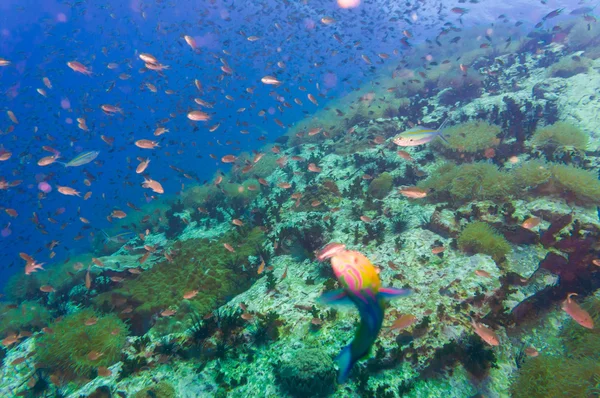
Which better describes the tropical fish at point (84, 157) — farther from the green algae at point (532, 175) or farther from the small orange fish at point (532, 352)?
the green algae at point (532, 175)

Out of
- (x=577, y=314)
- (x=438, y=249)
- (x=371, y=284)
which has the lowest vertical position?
(x=438, y=249)

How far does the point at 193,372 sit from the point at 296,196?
5.80 metres

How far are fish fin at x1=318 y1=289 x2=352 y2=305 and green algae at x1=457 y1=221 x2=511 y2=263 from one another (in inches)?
233

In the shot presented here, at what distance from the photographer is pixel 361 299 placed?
5.22ft

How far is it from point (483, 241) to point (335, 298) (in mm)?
6027

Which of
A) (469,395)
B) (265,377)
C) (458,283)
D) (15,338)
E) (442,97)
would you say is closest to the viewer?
(469,395)

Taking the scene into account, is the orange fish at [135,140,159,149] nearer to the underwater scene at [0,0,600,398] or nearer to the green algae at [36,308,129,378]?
the underwater scene at [0,0,600,398]

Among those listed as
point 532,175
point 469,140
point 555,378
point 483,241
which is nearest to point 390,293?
point 555,378

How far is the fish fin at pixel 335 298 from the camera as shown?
1.66m

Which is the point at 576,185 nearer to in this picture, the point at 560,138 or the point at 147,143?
the point at 560,138

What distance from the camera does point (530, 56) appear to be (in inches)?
722

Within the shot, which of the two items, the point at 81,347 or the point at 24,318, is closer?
the point at 81,347

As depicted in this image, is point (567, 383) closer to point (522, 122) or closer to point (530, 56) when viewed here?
point (522, 122)

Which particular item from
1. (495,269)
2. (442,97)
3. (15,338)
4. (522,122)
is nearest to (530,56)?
(442,97)
